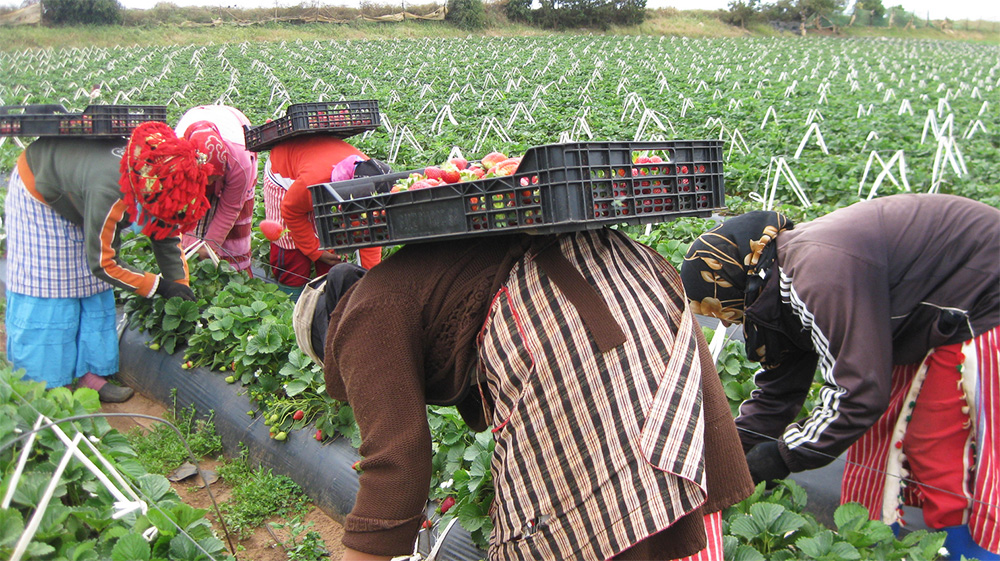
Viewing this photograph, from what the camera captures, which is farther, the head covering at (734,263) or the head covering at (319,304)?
the head covering at (734,263)

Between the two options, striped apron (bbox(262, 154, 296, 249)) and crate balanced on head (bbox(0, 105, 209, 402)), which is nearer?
crate balanced on head (bbox(0, 105, 209, 402))

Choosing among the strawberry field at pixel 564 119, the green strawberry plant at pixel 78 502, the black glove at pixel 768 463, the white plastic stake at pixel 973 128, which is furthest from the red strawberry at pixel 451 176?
the white plastic stake at pixel 973 128

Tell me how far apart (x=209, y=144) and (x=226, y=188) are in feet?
1.71

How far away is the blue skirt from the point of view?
335cm

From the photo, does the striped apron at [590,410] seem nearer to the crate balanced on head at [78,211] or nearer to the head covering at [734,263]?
the head covering at [734,263]

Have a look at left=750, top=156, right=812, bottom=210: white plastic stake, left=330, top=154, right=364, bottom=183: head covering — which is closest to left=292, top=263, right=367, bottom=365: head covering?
left=330, top=154, right=364, bottom=183: head covering

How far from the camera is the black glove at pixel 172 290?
3.80 meters

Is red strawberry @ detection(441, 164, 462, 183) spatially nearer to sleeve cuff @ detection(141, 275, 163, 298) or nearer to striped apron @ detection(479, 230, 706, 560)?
striped apron @ detection(479, 230, 706, 560)

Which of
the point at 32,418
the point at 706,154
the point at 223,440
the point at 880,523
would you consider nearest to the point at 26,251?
the point at 223,440

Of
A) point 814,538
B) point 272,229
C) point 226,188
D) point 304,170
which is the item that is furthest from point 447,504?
point 226,188

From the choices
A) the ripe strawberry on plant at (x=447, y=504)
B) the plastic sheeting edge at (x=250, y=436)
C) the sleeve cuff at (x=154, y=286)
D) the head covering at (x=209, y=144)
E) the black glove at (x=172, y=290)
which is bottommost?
the plastic sheeting edge at (x=250, y=436)

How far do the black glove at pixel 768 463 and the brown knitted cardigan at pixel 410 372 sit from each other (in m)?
0.78

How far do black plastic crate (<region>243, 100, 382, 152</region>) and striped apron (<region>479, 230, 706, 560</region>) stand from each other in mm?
2826

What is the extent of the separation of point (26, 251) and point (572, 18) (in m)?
17.5
